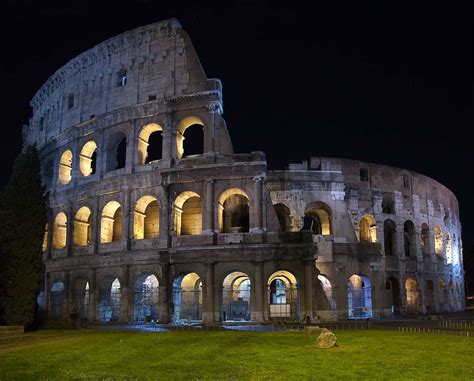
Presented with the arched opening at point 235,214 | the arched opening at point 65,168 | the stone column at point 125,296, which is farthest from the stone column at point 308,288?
the arched opening at point 65,168

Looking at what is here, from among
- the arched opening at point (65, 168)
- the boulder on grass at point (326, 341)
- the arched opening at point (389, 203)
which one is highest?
the arched opening at point (65, 168)

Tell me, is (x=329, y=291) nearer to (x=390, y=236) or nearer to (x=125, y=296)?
(x=390, y=236)

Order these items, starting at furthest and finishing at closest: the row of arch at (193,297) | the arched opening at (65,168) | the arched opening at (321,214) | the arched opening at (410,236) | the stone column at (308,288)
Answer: the arched opening at (410,236) < the arched opening at (65,168) < the arched opening at (321,214) < the row of arch at (193,297) < the stone column at (308,288)

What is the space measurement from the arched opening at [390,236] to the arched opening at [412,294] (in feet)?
8.88

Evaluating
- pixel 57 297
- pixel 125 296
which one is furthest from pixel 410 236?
pixel 57 297

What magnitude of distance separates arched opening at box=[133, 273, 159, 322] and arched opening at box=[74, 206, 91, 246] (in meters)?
5.40

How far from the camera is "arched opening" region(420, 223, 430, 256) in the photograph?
40.2 m

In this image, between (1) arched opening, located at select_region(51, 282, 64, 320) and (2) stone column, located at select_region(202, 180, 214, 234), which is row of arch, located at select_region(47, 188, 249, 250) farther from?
(1) arched opening, located at select_region(51, 282, 64, 320)

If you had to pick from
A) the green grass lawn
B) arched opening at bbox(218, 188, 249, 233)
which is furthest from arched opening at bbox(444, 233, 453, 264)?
the green grass lawn

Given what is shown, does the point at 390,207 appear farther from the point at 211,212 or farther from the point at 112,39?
the point at 112,39

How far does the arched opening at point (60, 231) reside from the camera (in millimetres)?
35031

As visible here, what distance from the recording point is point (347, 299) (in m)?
30.9

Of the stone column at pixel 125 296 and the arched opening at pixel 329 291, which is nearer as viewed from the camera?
the stone column at pixel 125 296

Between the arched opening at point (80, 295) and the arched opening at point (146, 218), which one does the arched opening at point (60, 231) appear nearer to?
the arched opening at point (80, 295)
